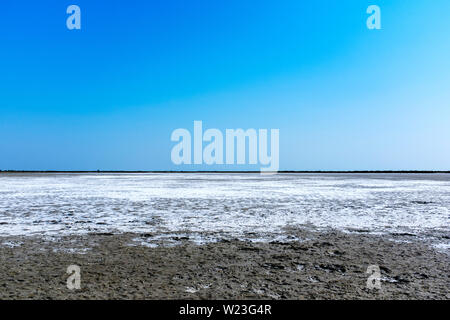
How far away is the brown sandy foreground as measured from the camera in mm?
3152

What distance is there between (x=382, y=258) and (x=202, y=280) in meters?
2.34

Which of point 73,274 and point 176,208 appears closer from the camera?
point 73,274

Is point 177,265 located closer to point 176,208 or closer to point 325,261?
point 325,261

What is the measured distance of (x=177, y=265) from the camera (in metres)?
4.03

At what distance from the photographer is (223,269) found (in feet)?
12.7

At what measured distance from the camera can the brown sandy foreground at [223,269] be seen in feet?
10.3
